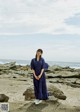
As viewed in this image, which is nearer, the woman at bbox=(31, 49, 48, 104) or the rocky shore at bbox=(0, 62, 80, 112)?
the rocky shore at bbox=(0, 62, 80, 112)

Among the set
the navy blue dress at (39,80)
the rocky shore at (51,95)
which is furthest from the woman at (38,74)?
the rocky shore at (51,95)

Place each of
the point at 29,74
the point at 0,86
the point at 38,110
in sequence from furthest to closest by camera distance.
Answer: the point at 29,74 < the point at 0,86 < the point at 38,110

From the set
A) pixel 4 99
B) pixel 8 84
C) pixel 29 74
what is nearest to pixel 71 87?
pixel 8 84

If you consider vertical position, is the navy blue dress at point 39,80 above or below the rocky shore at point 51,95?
above

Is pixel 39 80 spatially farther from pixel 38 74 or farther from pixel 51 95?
pixel 51 95

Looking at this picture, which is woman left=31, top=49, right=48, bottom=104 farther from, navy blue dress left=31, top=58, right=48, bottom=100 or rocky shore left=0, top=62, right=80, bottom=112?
rocky shore left=0, top=62, right=80, bottom=112

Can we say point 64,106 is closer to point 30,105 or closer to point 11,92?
point 30,105

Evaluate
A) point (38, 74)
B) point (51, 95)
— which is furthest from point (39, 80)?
point (51, 95)

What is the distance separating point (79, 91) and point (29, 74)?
12401 millimetres

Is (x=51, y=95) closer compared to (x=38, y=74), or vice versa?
(x=38, y=74)

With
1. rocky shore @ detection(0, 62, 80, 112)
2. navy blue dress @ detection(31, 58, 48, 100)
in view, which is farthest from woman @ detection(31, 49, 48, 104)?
rocky shore @ detection(0, 62, 80, 112)

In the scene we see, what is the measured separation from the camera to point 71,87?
26.8m

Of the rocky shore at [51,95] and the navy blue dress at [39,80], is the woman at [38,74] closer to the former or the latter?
the navy blue dress at [39,80]

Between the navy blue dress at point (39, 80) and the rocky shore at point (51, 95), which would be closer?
the rocky shore at point (51, 95)
